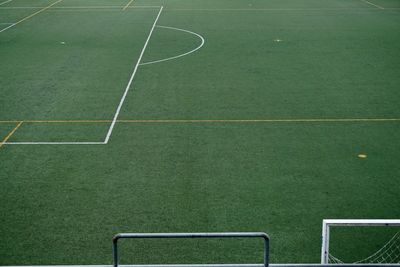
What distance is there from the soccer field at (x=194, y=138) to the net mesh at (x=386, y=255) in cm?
14

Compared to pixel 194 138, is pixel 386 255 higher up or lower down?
higher up

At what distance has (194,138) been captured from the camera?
1241 cm

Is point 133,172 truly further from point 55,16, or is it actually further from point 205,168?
Answer: point 55,16

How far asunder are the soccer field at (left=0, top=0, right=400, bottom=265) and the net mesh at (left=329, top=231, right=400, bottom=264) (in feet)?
0.45

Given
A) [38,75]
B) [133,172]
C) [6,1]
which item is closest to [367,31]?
[38,75]

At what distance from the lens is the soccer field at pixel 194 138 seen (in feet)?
29.0

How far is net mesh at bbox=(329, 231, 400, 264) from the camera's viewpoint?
26.5 feet

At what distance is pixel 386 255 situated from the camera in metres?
8.21

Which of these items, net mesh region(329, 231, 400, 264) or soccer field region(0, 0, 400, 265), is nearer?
net mesh region(329, 231, 400, 264)

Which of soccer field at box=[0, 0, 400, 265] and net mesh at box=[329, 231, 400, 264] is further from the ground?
net mesh at box=[329, 231, 400, 264]

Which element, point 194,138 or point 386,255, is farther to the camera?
point 194,138

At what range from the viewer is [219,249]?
830 centimetres

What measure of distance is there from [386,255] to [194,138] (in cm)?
533

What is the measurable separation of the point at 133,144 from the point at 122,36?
10.5 metres
